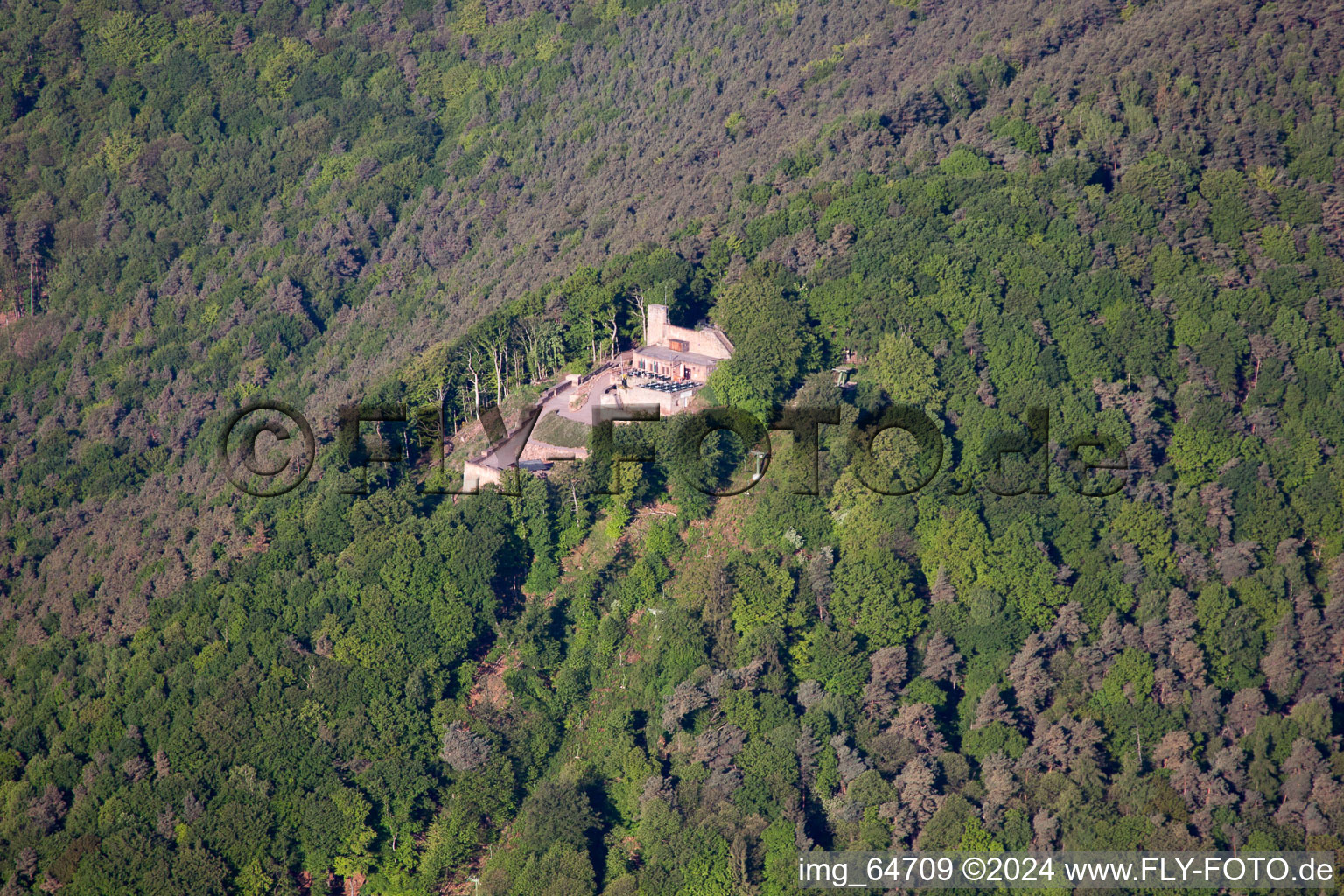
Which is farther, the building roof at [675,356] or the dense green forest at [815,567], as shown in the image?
the building roof at [675,356]

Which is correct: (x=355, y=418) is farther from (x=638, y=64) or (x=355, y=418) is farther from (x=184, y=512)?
(x=638, y=64)

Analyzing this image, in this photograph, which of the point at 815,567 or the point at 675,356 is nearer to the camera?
the point at 815,567

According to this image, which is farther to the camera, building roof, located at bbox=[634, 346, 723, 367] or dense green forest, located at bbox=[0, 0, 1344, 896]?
building roof, located at bbox=[634, 346, 723, 367]

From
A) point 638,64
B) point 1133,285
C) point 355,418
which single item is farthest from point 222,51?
point 1133,285

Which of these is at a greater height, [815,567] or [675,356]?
[675,356]

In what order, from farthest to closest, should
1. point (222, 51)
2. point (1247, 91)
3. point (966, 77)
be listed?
point (222, 51), point (966, 77), point (1247, 91)
